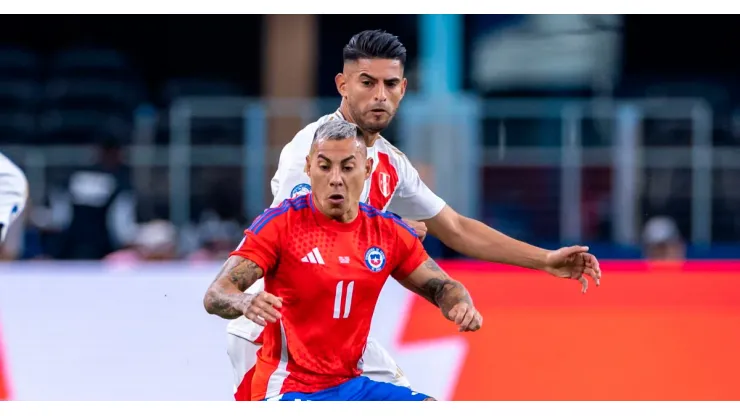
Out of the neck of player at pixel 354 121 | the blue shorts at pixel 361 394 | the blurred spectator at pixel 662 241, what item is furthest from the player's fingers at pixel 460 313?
the blurred spectator at pixel 662 241

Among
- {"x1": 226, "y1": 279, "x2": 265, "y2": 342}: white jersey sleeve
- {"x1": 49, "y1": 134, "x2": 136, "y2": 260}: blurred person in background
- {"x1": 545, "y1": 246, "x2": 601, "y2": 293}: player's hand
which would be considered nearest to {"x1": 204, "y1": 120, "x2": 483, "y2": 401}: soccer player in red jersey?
{"x1": 226, "y1": 279, "x2": 265, "y2": 342}: white jersey sleeve

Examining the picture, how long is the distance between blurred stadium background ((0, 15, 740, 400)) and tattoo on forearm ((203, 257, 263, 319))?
2230 millimetres

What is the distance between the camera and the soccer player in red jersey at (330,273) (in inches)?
183

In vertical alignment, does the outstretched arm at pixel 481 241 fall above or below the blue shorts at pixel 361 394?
above

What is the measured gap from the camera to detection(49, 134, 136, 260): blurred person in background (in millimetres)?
12102

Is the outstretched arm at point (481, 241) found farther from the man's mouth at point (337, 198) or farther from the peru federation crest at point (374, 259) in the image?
the man's mouth at point (337, 198)

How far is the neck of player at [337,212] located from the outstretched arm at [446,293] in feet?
1.24

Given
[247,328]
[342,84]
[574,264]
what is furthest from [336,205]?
[574,264]

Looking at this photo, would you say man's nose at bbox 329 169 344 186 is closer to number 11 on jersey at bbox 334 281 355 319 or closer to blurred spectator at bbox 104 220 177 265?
→ number 11 on jersey at bbox 334 281 355 319

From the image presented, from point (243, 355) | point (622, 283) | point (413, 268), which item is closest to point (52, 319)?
point (243, 355)

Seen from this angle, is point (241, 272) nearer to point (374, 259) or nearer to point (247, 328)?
point (374, 259)

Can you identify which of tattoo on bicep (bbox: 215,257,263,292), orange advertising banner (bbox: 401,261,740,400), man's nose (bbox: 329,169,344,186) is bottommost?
orange advertising banner (bbox: 401,261,740,400)

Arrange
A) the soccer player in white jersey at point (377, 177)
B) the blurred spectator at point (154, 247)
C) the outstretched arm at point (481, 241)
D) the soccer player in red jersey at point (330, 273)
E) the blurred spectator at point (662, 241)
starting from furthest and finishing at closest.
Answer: the blurred spectator at point (662, 241)
the blurred spectator at point (154, 247)
the outstretched arm at point (481, 241)
the soccer player in white jersey at point (377, 177)
the soccer player in red jersey at point (330, 273)

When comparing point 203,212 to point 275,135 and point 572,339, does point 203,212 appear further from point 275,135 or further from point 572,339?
point 572,339
